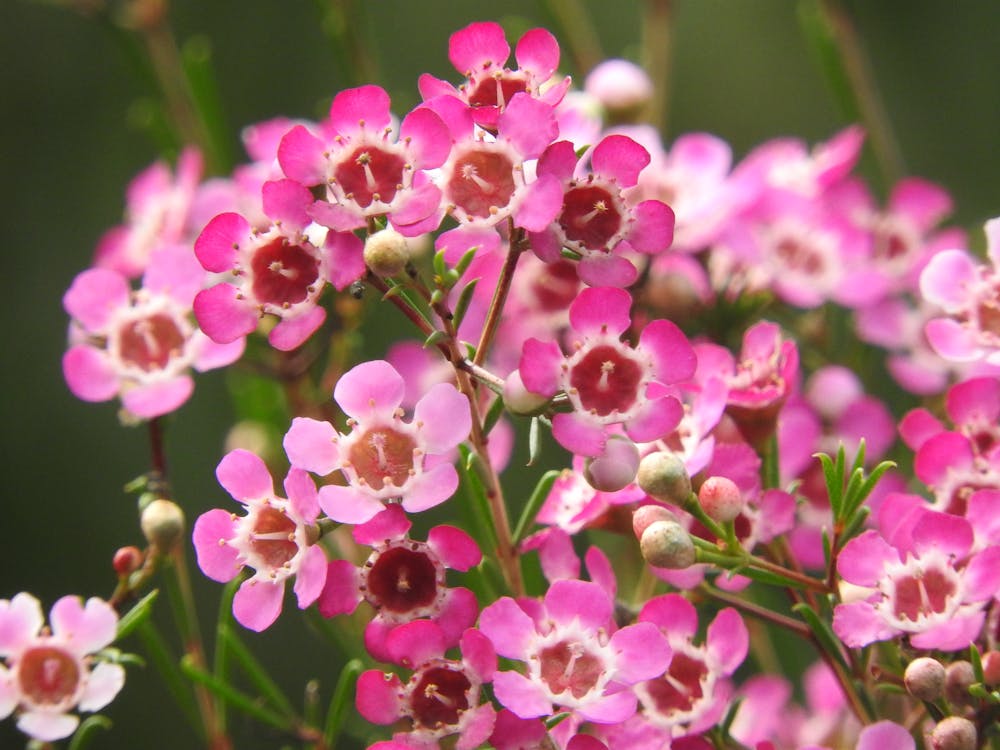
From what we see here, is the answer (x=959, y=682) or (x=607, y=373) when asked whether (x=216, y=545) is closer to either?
(x=607, y=373)

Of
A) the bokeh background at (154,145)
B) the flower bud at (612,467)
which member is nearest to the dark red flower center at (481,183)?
the flower bud at (612,467)

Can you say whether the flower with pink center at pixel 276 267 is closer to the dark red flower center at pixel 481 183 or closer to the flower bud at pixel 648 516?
the dark red flower center at pixel 481 183

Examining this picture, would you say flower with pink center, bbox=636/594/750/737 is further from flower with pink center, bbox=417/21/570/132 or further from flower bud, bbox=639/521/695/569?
flower with pink center, bbox=417/21/570/132

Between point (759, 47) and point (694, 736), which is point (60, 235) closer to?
point (759, 47)

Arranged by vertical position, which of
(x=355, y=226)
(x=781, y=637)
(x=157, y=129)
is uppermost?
(x=157, y=129)

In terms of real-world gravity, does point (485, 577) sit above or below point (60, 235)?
below

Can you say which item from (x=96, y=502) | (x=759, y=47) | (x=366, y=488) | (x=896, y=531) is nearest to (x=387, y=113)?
(x=366, y=488)
